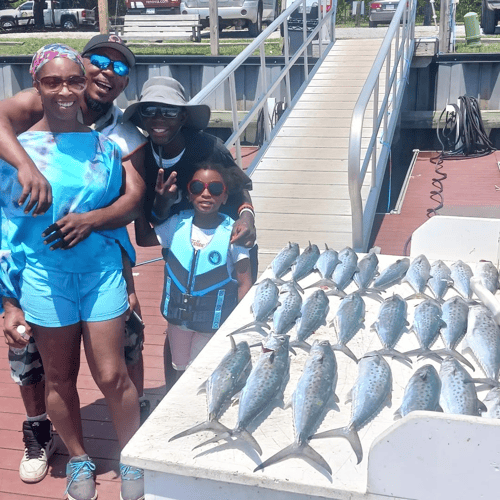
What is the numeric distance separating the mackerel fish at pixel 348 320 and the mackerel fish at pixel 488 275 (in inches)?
22.8

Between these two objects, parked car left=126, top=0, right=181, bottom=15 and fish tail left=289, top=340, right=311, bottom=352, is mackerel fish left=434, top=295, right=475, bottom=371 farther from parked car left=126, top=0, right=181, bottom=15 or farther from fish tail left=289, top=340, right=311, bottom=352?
parked car left=126, top=0, right=181, bottom=15

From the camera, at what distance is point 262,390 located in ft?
7.68

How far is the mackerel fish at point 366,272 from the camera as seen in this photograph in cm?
333

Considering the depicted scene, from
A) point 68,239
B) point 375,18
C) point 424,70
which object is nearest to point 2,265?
point 68,239

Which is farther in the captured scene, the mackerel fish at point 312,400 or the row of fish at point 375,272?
the row of fish at point 375,272

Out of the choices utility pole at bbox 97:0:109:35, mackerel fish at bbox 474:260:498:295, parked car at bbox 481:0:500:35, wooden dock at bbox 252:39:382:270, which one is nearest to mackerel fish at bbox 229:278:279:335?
mackerel fish at bbox 474:260:498:295

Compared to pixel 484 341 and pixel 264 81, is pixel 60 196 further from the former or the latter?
pixel 264 81

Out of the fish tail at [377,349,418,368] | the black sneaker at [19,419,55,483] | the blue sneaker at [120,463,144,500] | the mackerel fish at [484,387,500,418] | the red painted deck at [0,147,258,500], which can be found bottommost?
the red painted deck at [0,147,258,500]

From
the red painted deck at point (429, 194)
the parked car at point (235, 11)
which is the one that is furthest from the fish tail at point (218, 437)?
the parked car at point (235, 11)

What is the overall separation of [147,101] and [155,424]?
4.31ft

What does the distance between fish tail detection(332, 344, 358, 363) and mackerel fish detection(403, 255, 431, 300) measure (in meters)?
0.60

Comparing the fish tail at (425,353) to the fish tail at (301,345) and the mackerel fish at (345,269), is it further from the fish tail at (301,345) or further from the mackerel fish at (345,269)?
the mackerel fish at (345,269)

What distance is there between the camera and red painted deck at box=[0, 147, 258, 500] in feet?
9.84

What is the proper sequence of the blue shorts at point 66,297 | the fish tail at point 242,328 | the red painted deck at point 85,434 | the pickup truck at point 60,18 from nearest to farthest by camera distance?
the blue shorts at point 66,297 → the fish tail at point 242,328 → the red painted deck at point 85,434 → the pickup truck at point 60,18
